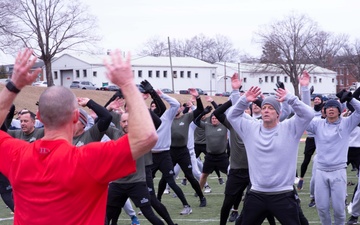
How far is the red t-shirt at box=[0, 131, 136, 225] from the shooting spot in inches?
122

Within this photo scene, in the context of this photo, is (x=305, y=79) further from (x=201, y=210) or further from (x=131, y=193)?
(x=201, y=210)

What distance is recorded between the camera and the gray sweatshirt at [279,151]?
6.42m

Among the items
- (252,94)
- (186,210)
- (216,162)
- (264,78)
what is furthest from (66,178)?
(264,78)

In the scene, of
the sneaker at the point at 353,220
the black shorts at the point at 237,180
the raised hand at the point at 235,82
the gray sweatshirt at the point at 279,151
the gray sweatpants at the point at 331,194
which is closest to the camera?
the gray sweatshirt at the point at 279,151

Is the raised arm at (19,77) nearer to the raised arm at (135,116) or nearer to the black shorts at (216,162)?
the raised arm at (135,116)

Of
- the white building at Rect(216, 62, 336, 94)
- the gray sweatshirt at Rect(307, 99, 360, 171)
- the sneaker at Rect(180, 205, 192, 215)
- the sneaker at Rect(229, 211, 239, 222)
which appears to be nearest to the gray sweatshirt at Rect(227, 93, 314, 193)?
the gray sweatshirt at Rect(307, 99, 360, 171)

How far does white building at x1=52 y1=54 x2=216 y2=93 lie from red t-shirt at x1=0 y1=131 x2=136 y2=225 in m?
75.7

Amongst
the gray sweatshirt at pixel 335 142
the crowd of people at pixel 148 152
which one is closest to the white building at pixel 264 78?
the crowd of people at pixel 148 152

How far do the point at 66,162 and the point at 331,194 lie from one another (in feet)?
17.8

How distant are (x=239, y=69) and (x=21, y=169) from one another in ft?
308

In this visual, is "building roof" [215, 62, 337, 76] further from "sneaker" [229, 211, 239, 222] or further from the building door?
"sneaker" [229, 211, 239, 222]

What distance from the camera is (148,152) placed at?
301 inches

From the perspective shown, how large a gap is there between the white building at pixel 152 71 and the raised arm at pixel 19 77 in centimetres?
7538

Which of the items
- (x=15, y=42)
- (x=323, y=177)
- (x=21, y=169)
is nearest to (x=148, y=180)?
(x=323, y=177)
